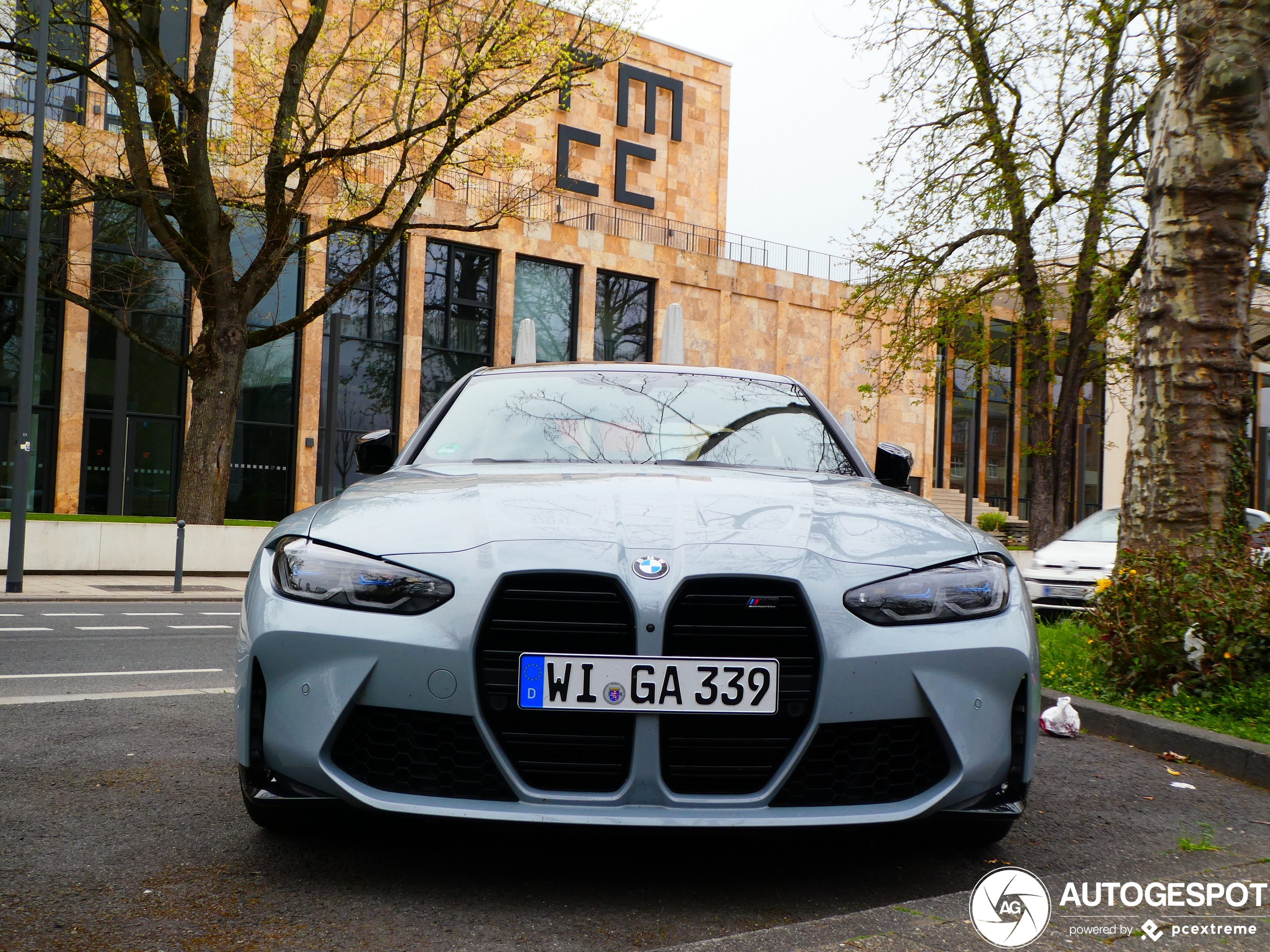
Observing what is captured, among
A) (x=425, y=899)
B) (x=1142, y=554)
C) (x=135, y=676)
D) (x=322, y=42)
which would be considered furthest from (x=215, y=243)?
(x=425, y=899)

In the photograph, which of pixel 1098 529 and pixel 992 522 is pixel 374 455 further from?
pixel 992 522

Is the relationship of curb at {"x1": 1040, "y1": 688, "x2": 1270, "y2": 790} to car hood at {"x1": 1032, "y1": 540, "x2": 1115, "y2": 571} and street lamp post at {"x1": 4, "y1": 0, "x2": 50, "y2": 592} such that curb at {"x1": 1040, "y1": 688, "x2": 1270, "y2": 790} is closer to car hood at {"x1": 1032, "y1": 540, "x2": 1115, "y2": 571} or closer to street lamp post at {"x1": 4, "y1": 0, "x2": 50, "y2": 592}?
car hood at {"x1": 1032, "y1": 540, "x2": 1115, "y2": 571}

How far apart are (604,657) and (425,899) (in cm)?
74

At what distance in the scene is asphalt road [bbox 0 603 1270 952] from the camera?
2572 mm

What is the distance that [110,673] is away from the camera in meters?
6.83

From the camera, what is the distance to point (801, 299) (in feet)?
120

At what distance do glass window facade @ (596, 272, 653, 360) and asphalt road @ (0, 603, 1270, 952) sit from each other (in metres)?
28.3

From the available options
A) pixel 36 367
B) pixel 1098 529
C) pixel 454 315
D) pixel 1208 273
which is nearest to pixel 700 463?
pixel 1208 273

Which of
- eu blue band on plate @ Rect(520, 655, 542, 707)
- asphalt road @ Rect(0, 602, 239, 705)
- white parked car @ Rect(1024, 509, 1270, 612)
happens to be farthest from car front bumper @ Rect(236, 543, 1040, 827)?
white parked car @ Rect(1024, 509, 1270, 612)

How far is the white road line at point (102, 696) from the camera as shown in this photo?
559cm

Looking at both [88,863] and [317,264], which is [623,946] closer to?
[88,863]

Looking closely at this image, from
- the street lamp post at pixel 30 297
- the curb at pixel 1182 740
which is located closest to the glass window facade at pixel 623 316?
the street lamp post at pixel 30 297

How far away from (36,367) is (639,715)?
966 inches

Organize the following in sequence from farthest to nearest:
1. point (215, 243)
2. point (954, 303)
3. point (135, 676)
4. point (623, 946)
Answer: point (954, 303)
point (215, 243)
point (135, 676)
point (623, 946)
